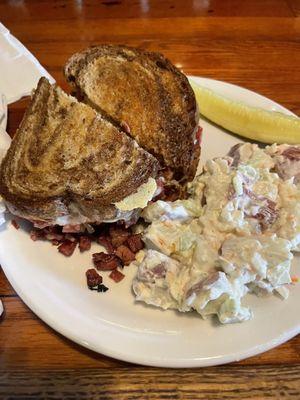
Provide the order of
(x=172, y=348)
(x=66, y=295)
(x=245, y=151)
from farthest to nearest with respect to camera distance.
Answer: (x=245, y=151) < (x=66, y=295) < (x=172, y=348)

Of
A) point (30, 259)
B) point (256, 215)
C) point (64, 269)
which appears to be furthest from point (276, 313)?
point (30, 259)

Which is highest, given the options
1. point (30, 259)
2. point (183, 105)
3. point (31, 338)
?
point (183, 105)

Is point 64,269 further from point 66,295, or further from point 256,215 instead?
point 256,215

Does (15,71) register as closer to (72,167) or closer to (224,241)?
(72,167)

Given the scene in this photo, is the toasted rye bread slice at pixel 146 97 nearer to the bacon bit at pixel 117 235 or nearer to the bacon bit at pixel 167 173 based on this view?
the bacon bit at pixel 167 173

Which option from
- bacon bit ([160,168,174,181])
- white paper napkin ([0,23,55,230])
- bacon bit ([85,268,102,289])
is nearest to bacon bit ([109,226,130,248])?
bacon bit ([85,268,102,289])

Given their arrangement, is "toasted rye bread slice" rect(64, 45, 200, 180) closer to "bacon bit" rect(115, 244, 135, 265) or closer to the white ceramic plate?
"bacon bit" rect(115, 244, 135, 265)
